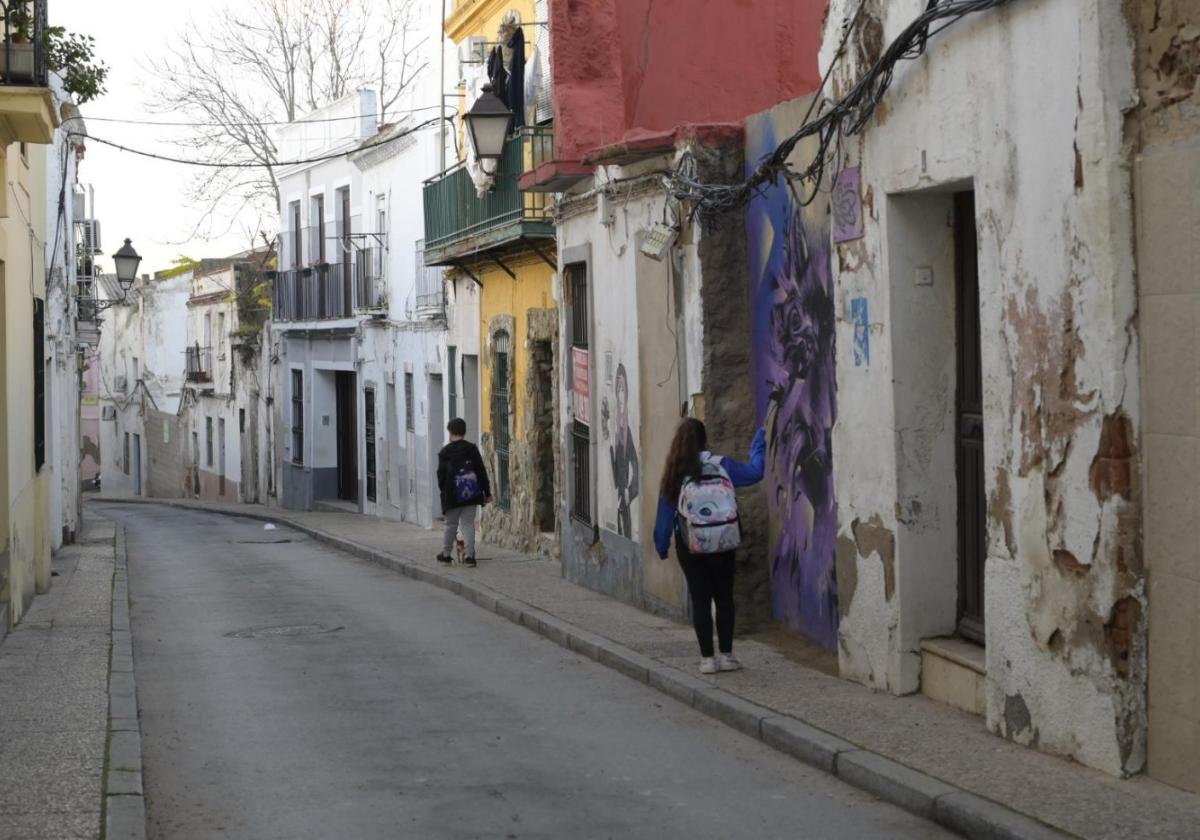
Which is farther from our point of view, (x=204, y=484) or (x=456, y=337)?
(x=204, y=484)

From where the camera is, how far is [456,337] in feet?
80.0

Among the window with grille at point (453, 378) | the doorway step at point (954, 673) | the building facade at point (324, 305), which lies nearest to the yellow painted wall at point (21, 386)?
the doorway step at point (954, 673)

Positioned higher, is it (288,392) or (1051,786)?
(288,392)

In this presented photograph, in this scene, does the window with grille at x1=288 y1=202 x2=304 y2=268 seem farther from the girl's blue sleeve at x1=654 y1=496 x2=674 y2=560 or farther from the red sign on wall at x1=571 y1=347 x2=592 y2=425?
the girl's blue sleeve at x1=654 y1=496 x2=674 y2=560

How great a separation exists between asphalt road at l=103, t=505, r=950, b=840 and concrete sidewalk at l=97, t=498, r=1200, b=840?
0.13 m

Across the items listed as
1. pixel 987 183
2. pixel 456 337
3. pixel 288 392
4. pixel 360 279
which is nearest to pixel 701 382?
pixel 987 183

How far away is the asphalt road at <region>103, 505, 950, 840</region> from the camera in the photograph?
7.09 meters

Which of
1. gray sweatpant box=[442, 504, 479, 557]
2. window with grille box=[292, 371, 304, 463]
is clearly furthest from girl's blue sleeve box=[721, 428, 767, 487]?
window with grille box=[292, 371, 304, 463]

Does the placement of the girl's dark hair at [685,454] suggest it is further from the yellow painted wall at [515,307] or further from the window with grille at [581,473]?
the yellow painted wall at [515,307]

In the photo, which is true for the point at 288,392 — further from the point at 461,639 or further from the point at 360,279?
the point at 461,639

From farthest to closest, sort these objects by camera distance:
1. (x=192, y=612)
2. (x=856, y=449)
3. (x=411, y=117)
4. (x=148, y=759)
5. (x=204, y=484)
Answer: (x=204, y=484) < (x=411, y=117) < (x=192, y=612) < (x=856, y=449) < (x=148, y=759)

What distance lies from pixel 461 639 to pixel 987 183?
260 inches

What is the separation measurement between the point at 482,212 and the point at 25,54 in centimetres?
948

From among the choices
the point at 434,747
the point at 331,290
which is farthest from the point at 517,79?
the point at 331,290
